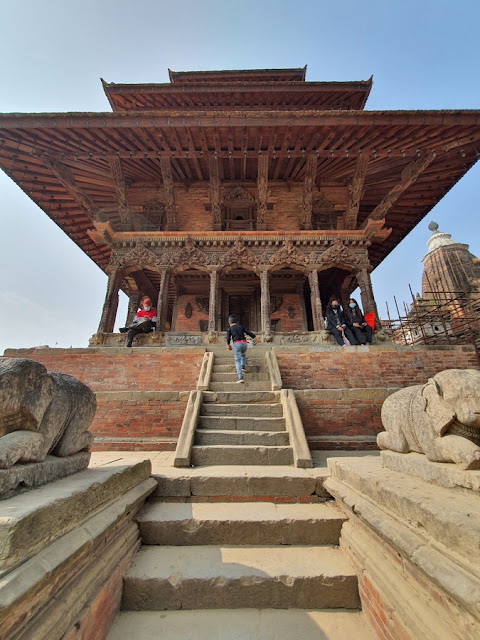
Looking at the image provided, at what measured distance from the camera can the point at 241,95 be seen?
13641 millimetres

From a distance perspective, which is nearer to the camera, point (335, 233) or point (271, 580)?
point (271, 580)

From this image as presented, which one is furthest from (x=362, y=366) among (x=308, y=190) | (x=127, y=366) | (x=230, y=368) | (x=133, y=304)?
(x=133, y=304)

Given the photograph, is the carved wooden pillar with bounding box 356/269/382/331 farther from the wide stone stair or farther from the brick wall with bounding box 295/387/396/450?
the wide stone stair

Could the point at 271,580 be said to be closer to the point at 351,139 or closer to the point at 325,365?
the point at 325,365

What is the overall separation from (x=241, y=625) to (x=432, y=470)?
1.71 m

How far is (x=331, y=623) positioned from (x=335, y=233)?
443 inches

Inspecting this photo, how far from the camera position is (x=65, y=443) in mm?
2377

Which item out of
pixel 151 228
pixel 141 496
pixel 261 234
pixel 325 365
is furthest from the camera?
pixel 151 228

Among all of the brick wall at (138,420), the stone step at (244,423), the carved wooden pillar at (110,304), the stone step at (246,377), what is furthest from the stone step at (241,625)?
the carved wooden pillar at (110,304)

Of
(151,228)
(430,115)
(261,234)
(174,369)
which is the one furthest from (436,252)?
(174,369)

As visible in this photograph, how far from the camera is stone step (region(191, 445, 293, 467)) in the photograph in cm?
359

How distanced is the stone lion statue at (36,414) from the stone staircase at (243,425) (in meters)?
1.51

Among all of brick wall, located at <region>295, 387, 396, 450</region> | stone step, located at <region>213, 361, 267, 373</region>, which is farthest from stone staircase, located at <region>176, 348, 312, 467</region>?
brick wall, located at <region>295, 387, 396, 450</region>

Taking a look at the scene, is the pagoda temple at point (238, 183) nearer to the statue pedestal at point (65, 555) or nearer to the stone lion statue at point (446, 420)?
the stone lion statue at point (446, 420)
